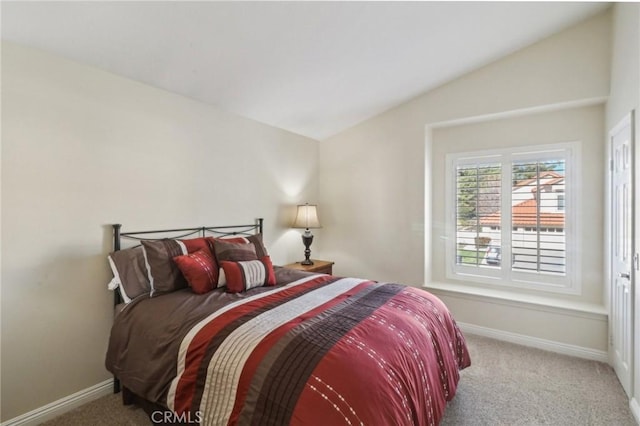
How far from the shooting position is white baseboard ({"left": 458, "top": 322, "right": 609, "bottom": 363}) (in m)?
2.76

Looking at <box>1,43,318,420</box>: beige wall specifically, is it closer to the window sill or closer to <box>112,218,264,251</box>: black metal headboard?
<box>112,218,264,251</box>: black metal headboard

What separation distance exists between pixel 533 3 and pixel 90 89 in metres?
3.35

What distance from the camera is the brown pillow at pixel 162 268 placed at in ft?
7.25

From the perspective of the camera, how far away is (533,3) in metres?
2.39

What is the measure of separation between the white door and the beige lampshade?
2.80 m

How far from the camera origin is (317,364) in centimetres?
126

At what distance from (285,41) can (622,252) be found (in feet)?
9.67

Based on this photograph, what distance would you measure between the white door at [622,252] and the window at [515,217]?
0.47 meters

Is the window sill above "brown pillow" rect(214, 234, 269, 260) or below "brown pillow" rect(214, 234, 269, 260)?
below

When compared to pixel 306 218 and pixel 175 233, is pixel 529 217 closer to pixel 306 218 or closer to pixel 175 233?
pixel 306 218

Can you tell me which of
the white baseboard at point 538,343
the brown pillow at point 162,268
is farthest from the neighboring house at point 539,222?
the brown pillow at point 162,268

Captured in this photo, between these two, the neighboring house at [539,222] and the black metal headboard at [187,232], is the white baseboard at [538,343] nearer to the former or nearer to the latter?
the neighboring house at [539,222]

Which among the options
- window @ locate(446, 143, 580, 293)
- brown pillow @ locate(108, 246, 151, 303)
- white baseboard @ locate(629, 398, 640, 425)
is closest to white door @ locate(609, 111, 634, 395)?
white baseboard @ locate(629, 398, 640, 425)

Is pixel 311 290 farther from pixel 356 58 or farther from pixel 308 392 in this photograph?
pixel 356 58
